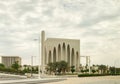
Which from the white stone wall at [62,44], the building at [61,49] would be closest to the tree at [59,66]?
the building at [61,49]

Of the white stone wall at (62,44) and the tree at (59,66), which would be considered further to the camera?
the white stone wall at (62,44)

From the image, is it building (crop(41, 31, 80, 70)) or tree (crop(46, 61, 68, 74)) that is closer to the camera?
tree (crop(46, 61, 68, 74))

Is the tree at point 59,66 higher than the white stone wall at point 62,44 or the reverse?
the reverse

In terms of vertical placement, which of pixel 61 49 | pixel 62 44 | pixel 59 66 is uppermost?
pixel 62 44

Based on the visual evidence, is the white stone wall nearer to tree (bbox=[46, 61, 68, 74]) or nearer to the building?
the building

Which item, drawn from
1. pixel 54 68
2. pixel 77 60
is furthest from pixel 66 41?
pixel 54 68

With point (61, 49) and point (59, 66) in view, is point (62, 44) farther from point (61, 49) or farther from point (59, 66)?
point (59, 66)

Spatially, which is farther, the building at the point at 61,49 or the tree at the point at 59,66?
the building at the point at 61,49

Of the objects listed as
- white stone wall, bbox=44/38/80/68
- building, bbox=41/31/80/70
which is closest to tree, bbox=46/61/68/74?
building, bbox=41/31/80/70

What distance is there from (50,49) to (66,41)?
930cm

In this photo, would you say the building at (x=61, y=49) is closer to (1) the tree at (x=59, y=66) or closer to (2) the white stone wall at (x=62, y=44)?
(2) the white stone wall at (x=62, y=44)

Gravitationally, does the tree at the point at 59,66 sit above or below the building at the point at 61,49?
below

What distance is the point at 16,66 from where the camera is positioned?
129m

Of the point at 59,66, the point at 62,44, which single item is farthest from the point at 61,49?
the point at 59,66
